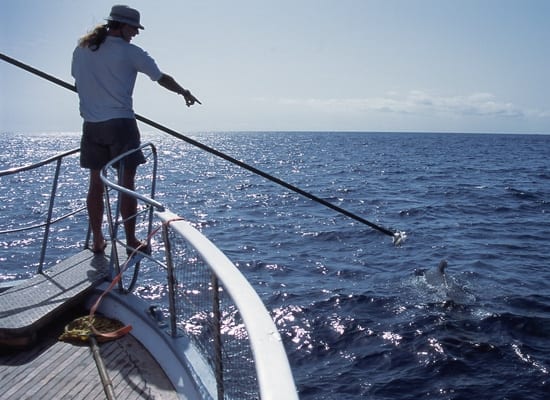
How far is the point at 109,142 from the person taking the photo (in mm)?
4508

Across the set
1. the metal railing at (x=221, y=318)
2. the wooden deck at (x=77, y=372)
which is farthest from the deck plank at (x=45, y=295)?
the metal railing at (x=221, y=318)

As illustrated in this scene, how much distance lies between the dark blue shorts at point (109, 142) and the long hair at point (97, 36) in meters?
0.62

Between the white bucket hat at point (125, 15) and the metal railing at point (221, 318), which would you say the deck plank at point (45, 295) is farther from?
the white bucket hat at point (125, 15)

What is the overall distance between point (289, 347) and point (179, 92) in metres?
5.07

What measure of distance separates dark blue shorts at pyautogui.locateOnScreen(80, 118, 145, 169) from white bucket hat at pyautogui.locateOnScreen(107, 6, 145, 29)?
2.59 feet

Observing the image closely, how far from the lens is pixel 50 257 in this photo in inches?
555

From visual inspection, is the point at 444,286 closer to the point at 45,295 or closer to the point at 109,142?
the point at 109,142

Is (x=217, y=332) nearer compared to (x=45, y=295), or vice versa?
(x=217, y=332)

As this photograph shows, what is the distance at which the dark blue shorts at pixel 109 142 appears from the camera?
4480 millimetres

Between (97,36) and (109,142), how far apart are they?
0.86m

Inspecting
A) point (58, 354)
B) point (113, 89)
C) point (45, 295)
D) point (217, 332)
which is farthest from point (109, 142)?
point (217, 332)

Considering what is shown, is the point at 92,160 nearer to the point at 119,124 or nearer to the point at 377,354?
the point at 119,124

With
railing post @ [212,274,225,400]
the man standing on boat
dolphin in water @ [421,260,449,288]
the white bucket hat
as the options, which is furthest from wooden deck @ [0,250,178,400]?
dolphin in water @ [421,260,449,288]

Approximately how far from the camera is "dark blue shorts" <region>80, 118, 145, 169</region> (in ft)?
14.7
